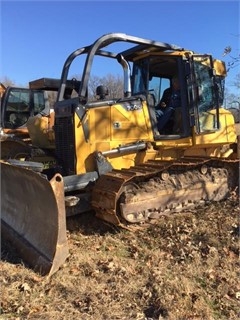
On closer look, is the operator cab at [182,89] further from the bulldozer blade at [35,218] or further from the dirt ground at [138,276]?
the bulldozer blade at [35,218]

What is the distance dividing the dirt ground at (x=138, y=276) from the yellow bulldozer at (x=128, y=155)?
27 cm

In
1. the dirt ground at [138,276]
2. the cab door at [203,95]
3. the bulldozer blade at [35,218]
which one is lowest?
the dirt ground at [138,276]

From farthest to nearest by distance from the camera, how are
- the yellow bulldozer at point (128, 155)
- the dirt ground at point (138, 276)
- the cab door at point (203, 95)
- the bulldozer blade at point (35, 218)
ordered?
the cab door at point (203, 95)
the yellow bulldozer at point (128, 155)
the bulldozer blade at point (35, 218)
the dirt ground at point (138, 276)

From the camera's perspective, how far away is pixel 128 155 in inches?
263

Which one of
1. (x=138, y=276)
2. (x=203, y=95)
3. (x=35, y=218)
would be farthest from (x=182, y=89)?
(x=138, y=276)

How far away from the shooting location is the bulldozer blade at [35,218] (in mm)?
4852

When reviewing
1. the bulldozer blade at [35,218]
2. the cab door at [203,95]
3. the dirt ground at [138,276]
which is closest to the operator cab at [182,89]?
the cab door at [203,95]

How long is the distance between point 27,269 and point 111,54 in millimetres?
4275

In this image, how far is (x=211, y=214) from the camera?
258 inches

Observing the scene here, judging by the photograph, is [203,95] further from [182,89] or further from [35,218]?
[35,218]

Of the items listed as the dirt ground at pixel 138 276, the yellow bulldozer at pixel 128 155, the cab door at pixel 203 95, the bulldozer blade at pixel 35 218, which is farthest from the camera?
the cab door at pixel 203 95

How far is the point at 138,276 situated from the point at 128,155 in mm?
2518

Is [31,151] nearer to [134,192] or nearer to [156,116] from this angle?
[156,116]

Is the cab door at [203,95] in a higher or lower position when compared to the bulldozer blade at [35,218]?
higher
